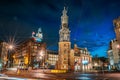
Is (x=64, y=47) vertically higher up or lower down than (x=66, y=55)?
higher up

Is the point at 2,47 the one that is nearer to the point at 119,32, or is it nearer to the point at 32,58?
the point at 32,58

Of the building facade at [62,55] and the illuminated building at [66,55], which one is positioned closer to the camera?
the illuminated building at [66,55]

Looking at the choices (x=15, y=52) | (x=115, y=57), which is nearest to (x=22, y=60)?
(x=15, y=52)

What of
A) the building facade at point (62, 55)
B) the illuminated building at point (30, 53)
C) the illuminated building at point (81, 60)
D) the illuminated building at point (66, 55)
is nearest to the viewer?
the illuminated building at point (66, 55)

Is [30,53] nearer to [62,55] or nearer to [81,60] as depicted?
[62,55]

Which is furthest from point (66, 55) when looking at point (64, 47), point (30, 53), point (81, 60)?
point (30, 53)

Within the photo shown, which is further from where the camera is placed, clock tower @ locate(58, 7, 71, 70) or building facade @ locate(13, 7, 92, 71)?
building facade @ locate(13, 7, 92, 71)

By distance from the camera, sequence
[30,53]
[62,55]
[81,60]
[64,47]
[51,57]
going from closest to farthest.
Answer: [62,55] < [64,47] < [81,60] < [30,53] < [51,57]

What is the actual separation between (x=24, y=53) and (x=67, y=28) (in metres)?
65.1

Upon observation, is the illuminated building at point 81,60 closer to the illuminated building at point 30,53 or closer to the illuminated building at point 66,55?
the illuminated building at point 66,55

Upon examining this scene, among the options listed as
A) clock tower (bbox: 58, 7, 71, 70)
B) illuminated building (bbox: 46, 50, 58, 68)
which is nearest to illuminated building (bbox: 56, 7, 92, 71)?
clock tower (bbox: 58, 7, 71, 70)

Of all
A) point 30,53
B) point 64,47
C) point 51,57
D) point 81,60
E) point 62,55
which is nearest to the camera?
point 62,55

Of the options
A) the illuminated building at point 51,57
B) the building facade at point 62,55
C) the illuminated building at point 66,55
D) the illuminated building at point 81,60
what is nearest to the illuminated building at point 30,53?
the building facade at point 62,55

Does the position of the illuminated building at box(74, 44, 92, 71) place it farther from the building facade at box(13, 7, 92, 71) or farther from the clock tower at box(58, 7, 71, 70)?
the clock tower at box(58, 7, 71, 70)
